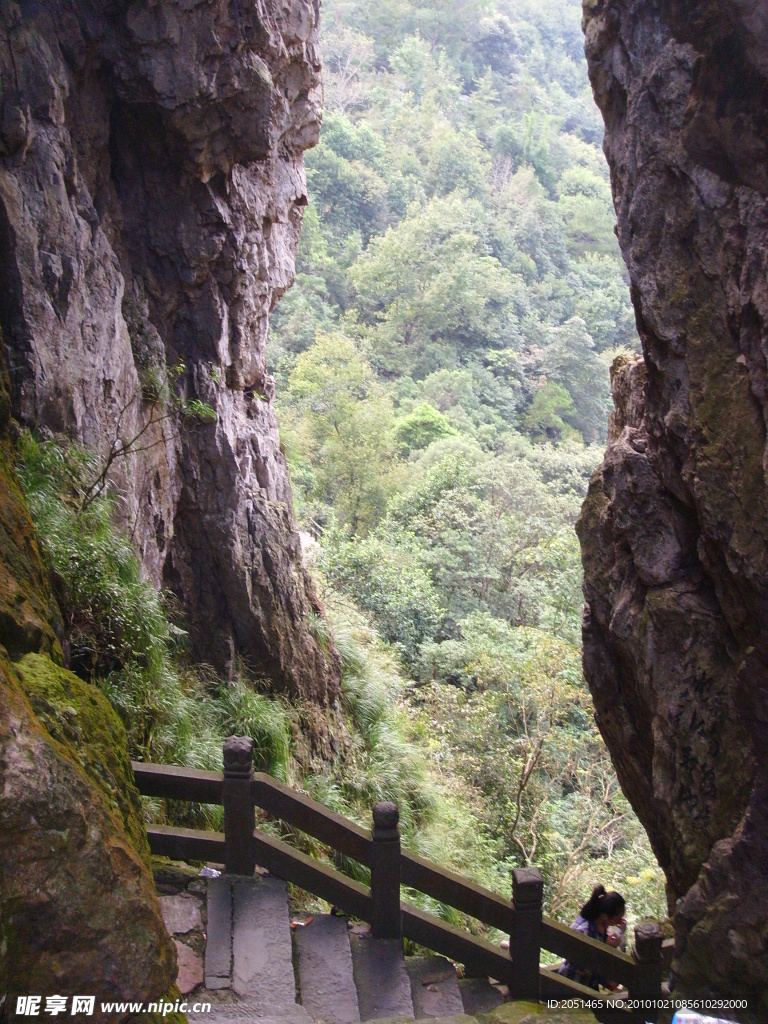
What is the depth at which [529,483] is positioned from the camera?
2353cm

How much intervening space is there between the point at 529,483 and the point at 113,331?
57.7 ft

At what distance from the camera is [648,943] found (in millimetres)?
4898

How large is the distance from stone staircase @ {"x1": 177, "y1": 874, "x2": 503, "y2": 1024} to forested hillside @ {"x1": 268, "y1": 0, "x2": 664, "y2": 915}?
353 cm

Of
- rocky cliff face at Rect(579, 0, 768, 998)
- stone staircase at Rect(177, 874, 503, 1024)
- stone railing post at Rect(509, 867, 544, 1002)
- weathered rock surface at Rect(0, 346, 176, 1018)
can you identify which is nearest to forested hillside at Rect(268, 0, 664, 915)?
stone staircase at Rect(177, 874, 503, 1024)

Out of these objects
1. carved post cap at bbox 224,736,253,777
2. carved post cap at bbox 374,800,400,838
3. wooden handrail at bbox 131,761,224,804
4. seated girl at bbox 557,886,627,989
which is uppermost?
carved post cap at bbox 224,736,253,777

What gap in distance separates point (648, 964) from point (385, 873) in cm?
173

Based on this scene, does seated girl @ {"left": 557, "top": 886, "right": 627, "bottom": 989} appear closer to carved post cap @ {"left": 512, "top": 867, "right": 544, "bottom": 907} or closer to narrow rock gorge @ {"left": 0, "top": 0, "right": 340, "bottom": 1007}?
carved post cap @ {"left": 512, "top": 867, "right": 544, "bottom": 907}

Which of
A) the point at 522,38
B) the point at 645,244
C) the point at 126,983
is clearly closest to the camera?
the point at 126,983

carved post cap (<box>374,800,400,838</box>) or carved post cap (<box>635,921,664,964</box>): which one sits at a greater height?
carved post cap (<box>374,800,400,838</box>)

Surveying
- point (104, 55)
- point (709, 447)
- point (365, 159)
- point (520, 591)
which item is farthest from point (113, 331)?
point (365, 159)

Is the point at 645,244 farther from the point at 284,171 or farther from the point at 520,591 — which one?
the point at 520,591

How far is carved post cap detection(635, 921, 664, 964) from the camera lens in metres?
4.89

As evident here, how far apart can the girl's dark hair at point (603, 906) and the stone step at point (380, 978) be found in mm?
1530

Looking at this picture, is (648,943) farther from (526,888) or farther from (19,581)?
(19,581)
